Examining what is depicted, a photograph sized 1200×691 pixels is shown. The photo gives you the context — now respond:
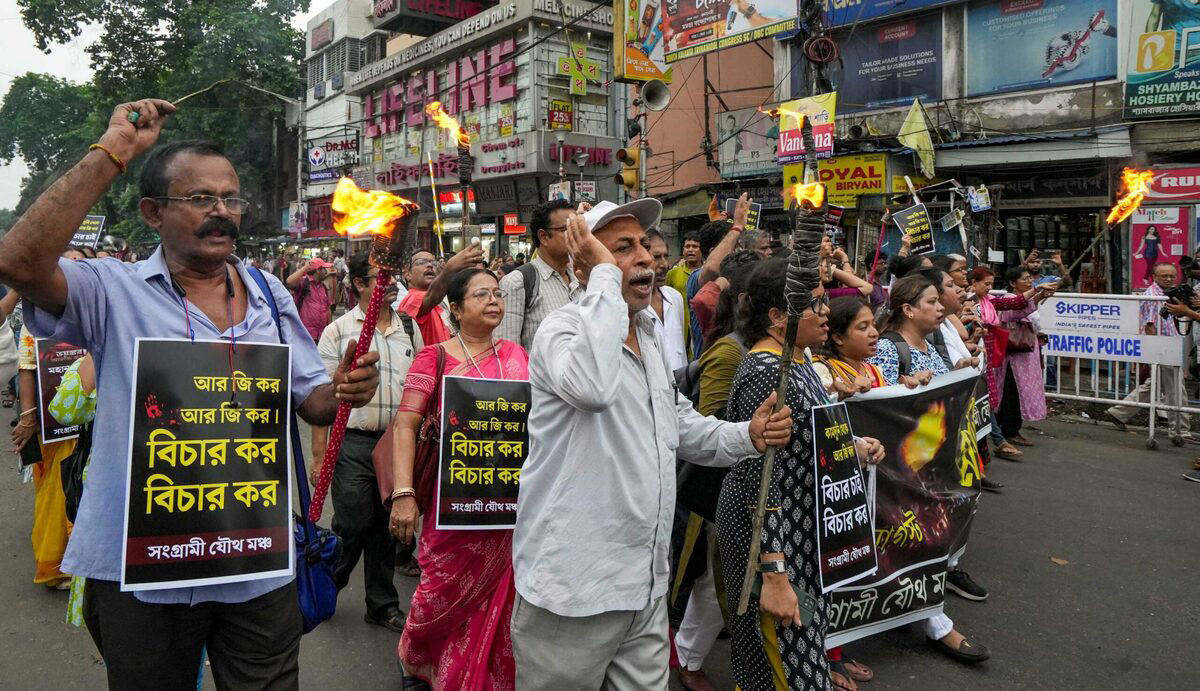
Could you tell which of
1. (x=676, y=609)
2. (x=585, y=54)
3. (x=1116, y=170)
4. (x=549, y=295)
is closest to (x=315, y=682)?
(x=676, y=609)

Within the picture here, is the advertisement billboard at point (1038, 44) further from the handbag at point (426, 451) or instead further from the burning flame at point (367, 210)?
the burning flame at point (367, 210)

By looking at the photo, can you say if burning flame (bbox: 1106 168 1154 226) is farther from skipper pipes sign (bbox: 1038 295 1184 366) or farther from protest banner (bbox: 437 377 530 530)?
protest banner (bbox: 437 377 530 530)

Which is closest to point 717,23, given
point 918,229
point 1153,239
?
point 1153,239

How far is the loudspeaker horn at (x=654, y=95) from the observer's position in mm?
13695

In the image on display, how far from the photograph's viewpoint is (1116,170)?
13070 millimetres

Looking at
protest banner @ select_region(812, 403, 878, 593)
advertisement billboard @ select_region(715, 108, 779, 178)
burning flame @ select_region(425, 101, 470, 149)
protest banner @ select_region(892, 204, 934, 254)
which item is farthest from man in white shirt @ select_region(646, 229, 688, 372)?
advertisement billboard @ select_region(715, 108, 779, 178)

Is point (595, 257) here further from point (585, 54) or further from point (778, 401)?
point (585, 54)

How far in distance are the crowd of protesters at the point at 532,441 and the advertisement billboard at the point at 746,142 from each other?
591 inches

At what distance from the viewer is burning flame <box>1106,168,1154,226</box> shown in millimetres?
11875

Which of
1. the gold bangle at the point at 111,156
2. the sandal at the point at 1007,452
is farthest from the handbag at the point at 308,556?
the sandal at the point at 1007,452

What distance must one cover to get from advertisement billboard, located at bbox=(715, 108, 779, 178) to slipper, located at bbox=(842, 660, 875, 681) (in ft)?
50.3

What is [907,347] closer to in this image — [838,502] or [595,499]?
[838,502]

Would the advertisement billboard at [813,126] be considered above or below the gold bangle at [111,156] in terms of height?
above

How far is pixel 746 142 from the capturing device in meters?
18.9
